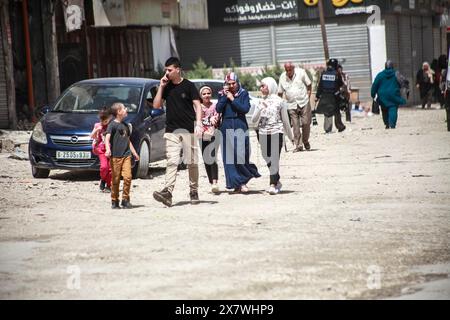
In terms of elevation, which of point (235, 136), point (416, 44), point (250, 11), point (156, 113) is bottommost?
point (235, 136)

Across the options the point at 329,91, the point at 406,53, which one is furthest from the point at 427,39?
the point at 329,91

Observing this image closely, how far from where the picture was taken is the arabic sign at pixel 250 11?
40.2 m

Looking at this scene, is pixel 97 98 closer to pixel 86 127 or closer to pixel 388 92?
pixel 86 127

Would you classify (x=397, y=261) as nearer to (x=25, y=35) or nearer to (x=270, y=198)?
(x=270, y=198)

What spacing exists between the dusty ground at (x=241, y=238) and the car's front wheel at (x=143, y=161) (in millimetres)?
213

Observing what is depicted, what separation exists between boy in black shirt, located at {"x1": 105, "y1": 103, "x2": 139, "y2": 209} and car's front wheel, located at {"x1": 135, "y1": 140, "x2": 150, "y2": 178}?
11.7 feet

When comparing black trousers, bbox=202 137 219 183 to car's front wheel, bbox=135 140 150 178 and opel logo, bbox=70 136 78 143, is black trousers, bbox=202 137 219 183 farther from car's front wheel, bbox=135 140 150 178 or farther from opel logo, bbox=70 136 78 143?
opel logo, bbox=70 136 78 143

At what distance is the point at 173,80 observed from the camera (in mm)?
13352

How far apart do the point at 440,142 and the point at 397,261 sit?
13.3 metres

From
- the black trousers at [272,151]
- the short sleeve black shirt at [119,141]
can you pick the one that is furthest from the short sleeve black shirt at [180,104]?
the black trousers at [272,151]

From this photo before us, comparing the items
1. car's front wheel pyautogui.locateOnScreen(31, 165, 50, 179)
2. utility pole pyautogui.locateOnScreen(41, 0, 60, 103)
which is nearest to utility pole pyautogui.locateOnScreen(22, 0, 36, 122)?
utility pole pyautogui.locateOnScreen(41, 0, 60, 103)

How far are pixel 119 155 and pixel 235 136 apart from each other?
200 cm

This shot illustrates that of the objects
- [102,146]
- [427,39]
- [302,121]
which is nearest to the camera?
[102,146]

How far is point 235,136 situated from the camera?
14.8m
